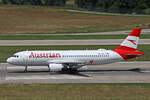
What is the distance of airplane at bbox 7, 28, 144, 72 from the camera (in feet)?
151

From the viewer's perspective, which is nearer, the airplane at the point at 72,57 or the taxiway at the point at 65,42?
the airplane at the point at 72,57

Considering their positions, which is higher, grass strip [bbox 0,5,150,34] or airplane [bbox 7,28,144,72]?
grass strip [bbox 0,5,150,34]

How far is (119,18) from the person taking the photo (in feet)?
451

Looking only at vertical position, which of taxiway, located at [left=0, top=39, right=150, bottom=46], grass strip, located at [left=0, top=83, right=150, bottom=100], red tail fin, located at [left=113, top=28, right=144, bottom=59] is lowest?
grass strip, located at [left=0, top=83, right=150, bottom=100]

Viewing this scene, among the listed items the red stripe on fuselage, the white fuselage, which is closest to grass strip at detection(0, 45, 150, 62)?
the red stripe on fuselage

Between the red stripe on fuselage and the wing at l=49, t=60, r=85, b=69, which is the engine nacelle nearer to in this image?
the wing at l=49, t=60, r=85, b=69

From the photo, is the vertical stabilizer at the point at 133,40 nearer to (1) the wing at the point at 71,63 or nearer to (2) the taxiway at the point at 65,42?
(1) the wing at the point at 71,63

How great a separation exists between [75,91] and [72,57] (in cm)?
1211

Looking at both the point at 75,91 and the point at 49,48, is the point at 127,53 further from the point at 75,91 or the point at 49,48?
the point at 49,48

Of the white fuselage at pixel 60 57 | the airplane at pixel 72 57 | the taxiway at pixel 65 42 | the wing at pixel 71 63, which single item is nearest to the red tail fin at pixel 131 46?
the airplane at pixel 72 57

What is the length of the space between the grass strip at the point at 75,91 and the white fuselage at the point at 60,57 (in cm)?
838

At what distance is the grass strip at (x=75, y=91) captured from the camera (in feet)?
104

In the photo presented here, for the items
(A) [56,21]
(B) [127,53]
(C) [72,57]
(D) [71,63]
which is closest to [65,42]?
(C) [72,57]

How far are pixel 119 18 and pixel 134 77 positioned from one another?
9606cm
